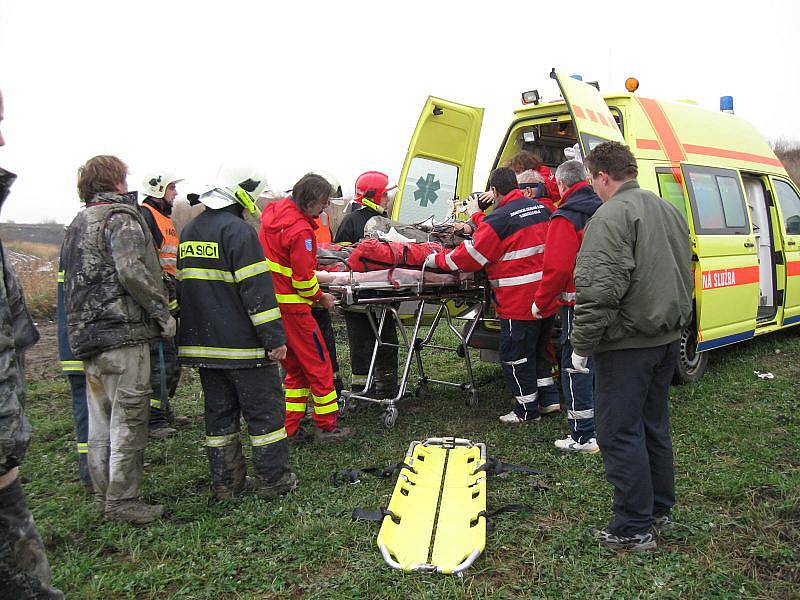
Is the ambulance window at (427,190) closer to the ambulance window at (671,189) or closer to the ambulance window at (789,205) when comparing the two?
the ambulance window at (671,189)

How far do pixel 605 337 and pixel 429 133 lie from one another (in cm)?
385

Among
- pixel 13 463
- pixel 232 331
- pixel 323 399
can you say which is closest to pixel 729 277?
pixel 323 399

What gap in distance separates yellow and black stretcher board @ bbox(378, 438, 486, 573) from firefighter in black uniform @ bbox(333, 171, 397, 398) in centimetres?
157

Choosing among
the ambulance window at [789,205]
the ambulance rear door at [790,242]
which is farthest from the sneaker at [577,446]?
the ambulance window at [789,205]

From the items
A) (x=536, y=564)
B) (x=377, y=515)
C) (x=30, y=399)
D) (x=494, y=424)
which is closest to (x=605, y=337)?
(x=536, y=564)

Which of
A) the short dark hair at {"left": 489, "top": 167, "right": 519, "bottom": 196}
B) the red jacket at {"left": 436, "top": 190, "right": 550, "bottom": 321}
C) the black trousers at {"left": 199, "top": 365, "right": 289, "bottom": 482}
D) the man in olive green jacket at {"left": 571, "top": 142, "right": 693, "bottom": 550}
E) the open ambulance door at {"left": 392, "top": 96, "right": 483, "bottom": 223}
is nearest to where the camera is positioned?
the man in olive green jacket at {"left": 571, "top": 142, "right": 693, "bottom": 550}

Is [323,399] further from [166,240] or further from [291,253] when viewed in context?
[166,240]

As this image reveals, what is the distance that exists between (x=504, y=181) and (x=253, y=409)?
2.52m

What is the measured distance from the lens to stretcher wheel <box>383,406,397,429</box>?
4.86 metres

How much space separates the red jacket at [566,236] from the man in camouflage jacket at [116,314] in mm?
2382

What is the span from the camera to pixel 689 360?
18.9ft

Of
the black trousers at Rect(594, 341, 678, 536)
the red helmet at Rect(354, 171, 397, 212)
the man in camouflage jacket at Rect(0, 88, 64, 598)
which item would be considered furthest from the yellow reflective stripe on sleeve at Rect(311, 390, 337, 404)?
the man in camouflage jacket at Rect(0, 88, 64, 598)

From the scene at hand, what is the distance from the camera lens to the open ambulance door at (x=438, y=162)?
6246mm

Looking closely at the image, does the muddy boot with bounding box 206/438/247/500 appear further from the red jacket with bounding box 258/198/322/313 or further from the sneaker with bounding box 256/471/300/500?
the red jacket with bounding box 258/198/322/313
